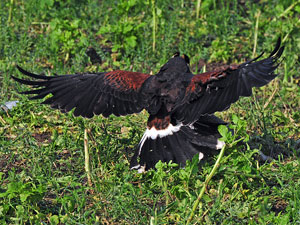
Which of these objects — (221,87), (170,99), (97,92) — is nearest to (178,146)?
(170,99)

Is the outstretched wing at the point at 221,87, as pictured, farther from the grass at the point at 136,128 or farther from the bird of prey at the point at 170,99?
the grass at the point at 136,128

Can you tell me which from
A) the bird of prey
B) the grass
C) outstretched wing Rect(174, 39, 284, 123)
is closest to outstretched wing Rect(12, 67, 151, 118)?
the bird of prey

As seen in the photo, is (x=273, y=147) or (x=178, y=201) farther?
(x=273, y=147)

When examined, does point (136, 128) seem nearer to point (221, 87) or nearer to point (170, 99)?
point (170, 99)

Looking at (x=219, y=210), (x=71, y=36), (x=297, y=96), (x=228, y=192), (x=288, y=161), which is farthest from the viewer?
(x=71, y=36)

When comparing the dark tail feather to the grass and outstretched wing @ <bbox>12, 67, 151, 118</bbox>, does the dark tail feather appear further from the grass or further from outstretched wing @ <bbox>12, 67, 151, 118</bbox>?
outstretched wing @ <bbox>12, 67, 151, 118</bbox>

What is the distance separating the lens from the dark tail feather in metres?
5.21

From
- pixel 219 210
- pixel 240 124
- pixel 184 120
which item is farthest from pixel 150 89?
pixel 219 210

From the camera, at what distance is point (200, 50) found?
802cm

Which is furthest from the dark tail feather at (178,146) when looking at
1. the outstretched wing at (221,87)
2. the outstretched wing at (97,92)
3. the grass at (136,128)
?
the outstretched wing at (97,92)

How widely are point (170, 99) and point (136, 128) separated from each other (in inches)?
44.9

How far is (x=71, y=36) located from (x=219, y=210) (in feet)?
12.8

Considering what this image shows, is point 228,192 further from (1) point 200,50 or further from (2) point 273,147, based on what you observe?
(1) point 200,50

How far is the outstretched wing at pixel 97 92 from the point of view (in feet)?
17.8
